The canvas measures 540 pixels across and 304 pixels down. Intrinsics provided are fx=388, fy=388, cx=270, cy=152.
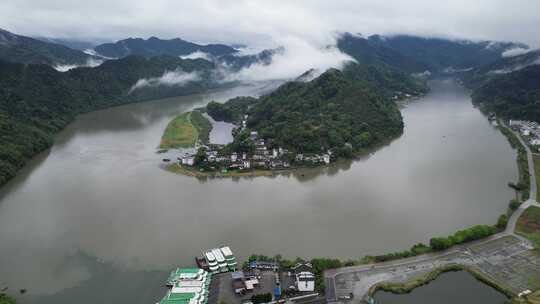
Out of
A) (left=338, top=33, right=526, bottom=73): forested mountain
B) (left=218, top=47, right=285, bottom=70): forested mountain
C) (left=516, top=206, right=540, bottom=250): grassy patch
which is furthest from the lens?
(left=218, top=47, right=285, bottom=70): forested mountain

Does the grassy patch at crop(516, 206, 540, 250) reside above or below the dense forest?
below

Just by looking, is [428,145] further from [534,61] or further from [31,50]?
[31,50]

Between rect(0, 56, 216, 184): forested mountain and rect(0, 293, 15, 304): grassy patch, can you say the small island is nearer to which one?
rect(0, 56, 216, 184): forested mountain

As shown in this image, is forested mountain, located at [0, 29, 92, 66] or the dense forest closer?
the dense forest

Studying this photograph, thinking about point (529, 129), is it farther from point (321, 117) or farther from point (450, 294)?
point (450, 294)

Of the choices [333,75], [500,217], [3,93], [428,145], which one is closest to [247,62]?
[333,75]

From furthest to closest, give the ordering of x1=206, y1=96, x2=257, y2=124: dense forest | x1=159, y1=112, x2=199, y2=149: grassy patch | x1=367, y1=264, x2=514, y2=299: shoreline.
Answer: x1=206, y1=96, x2=257, y2=124: dense forest
x1=159, y1=112, x2=199, y2=149: grassy patch
x1=367, y1=264, x2=514, y2=299: shoreline

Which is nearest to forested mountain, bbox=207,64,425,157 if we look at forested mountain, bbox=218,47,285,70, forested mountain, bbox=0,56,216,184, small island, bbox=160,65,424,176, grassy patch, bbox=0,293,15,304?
small island, bbox=160,65,424,176
